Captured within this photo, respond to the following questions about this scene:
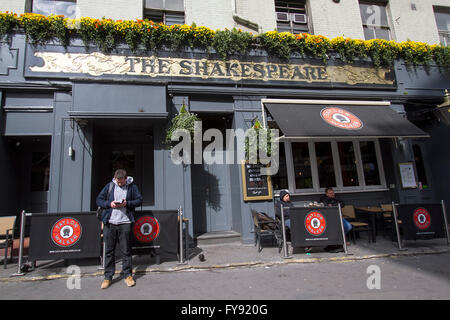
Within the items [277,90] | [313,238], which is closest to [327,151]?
[277,90]

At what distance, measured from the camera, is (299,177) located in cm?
862

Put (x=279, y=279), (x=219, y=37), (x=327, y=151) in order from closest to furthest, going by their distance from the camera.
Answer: (x=279, y=279), (x=219, y=37), (x=327, y=151)

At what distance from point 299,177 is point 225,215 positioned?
9.07 ft

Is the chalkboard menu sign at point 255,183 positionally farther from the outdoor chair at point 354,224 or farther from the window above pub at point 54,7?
the window above pub at point 54,7

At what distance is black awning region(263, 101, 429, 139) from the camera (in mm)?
6801

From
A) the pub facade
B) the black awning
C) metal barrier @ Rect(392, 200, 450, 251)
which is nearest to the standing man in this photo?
the pub facade

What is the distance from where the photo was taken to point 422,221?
6.36 m

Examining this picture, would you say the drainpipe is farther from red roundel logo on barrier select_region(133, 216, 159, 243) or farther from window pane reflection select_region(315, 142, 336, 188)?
red roundel logo on barrier select_region(133, 216, 159, 243)

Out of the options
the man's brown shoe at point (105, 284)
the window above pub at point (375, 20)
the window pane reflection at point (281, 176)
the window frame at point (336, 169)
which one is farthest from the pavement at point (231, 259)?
the window above pub at point (375, 20)

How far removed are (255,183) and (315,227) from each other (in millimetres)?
2135

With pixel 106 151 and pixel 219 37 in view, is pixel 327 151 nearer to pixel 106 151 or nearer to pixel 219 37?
pixel 219 37

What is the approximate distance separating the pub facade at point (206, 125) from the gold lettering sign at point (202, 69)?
31 millimetres

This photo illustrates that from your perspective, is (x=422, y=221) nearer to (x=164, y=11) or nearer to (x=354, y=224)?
(x=354, y=224)

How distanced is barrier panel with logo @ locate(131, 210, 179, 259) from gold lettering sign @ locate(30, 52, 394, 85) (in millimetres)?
3966
